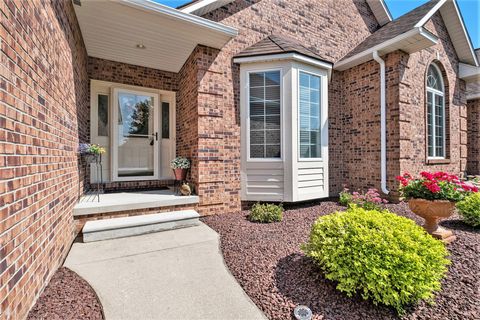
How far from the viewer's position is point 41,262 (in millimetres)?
1992

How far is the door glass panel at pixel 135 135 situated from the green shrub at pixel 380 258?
4791 mm

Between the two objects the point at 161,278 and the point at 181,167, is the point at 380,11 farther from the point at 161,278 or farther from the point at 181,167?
the point at 161,278

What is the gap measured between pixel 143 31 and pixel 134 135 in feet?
8.46

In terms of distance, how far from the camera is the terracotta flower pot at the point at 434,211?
10.4 feet

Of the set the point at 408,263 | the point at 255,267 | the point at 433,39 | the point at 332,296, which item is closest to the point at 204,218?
the point at 255,267

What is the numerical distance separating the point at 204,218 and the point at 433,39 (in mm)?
6420

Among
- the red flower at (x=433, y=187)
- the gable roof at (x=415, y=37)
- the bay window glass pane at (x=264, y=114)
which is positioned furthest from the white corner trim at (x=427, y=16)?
the red flower at (x=433, y=187)

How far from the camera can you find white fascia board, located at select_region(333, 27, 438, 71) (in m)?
4.83

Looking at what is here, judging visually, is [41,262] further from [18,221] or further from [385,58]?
[385,58]

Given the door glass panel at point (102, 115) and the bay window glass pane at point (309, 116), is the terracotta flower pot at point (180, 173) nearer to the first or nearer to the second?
the door glass panel at point (102, 115)

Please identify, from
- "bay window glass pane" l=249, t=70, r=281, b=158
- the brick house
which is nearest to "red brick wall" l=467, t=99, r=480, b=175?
the brick house

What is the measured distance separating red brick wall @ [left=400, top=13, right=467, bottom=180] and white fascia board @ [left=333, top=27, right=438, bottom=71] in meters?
0.77

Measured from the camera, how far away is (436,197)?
10.7 ft

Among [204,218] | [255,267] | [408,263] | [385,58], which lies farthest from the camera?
[385,58]
